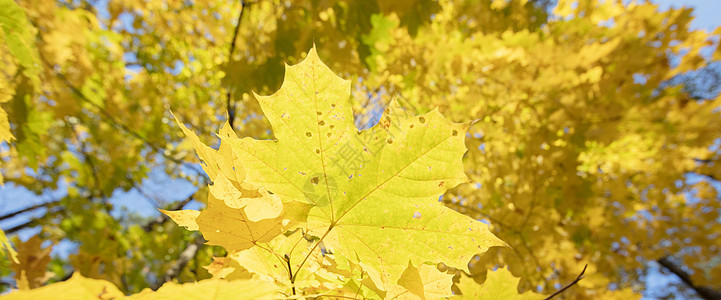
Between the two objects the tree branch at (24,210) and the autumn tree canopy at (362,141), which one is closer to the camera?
the autumn tree canopy at (362,141)

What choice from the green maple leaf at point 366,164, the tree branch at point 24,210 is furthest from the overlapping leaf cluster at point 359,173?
the tree branch at point 24,210

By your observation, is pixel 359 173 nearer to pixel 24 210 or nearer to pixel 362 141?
pixel 362 141

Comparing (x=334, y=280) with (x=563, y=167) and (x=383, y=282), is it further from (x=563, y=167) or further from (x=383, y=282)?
(x=563, y=167)

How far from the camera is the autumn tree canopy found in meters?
0.55

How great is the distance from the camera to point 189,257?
2246 mm

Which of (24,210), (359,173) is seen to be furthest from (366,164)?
(24,210)

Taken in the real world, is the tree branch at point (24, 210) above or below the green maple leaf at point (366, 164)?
above

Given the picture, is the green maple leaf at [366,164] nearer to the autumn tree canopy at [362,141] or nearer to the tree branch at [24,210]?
the autumn tree canopy at [362,141]

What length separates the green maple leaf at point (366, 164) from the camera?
0.55 meters

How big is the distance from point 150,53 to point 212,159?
11.2ft

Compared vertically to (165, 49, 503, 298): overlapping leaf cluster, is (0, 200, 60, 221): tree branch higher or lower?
higher

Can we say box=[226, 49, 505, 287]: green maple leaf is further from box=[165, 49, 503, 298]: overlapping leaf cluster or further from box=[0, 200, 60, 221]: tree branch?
box=[0, 200, 60, 221]: tree branch

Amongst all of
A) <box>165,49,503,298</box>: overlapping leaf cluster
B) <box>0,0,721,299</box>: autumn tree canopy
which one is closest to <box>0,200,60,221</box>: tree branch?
<box>0,0,721,299</box>: autumn tree canopy

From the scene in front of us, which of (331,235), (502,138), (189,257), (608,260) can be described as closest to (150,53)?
(189,257)
